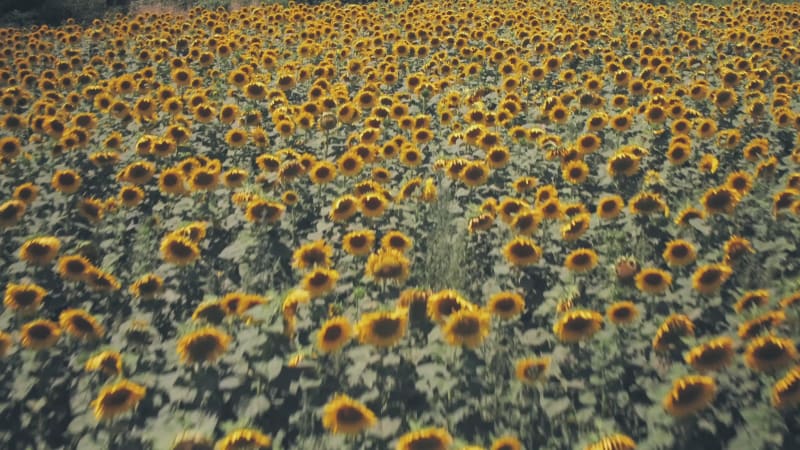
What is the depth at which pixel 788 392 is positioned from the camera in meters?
2.81

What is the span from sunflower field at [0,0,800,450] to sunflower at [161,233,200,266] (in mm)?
15

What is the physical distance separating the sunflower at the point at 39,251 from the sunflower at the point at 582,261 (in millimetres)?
3918

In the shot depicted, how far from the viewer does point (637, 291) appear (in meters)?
4.14

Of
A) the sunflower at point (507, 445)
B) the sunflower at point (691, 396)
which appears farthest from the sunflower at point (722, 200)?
the sunflower at point (507, 445)

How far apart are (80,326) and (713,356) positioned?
12.5 ft

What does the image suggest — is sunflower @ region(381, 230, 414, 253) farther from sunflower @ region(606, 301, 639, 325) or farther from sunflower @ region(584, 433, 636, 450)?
sunflower @ region(584, 433, 636, 450)

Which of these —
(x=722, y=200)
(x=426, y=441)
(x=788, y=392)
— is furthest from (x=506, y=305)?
(x=722, y=200)

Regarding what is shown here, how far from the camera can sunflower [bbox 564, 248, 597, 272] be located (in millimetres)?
4121

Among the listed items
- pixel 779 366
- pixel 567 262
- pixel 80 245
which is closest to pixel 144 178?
pixel 80 245

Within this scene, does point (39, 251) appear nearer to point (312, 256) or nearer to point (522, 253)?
point (312, 256)

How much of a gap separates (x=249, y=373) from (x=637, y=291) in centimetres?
268

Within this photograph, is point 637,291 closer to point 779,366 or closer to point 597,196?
point 779,366

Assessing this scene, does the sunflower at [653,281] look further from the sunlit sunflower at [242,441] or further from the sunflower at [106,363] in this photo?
the sunflower at [106,363]

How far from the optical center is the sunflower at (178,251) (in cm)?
450
